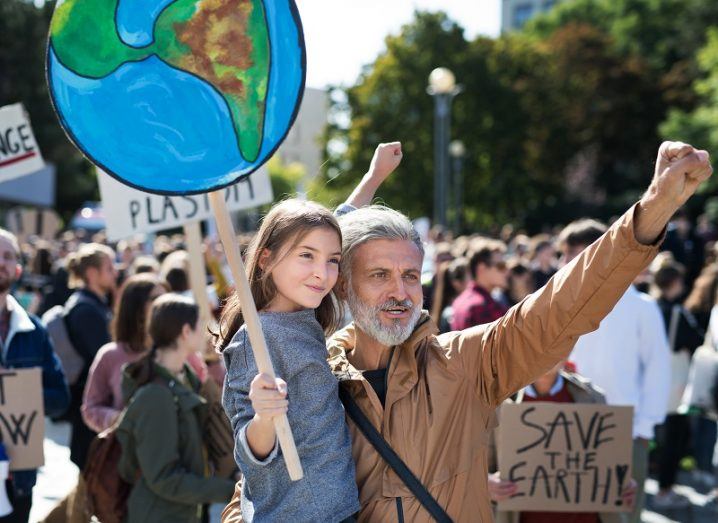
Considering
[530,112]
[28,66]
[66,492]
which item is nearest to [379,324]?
[66,492]

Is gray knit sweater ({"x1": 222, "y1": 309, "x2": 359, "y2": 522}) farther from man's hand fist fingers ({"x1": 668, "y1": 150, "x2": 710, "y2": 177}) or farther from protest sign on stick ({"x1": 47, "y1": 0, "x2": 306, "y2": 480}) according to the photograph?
man's hand fist fingers ({"x1": 668, "y1": 150, "x2": 710, "y2": 177})

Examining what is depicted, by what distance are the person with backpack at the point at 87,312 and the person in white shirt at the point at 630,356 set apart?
3015 mm

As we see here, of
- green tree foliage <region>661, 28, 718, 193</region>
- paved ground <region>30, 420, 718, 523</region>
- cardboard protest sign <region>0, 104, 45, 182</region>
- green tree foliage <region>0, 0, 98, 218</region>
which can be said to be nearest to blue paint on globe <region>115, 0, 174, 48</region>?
cardboard protest sign <region>0, 104, 45, 182</region>

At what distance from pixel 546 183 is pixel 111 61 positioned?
43.2 m

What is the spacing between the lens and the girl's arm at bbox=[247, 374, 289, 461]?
2350 millimetres

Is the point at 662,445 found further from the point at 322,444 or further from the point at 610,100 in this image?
the point at 610,100

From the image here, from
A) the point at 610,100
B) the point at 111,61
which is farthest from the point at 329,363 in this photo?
the point at 610,100

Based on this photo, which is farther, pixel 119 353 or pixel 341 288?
pixel 119 353

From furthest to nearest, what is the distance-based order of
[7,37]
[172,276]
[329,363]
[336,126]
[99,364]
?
[336,126] < [7,37] < [172,276] < [99,364] < [329,363]

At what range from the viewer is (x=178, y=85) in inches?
98.1

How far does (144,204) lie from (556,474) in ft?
11.8

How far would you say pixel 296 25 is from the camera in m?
2.46

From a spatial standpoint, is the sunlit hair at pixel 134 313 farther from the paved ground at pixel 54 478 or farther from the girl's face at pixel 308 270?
the girl's face at pixel 308 270

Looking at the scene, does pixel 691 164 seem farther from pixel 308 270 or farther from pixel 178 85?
pixel 178 85
